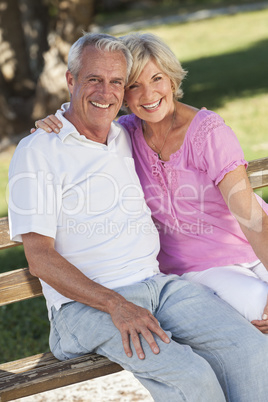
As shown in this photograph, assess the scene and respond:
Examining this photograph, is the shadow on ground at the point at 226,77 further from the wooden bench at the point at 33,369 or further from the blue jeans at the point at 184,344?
the blue jeans at the point at 184,344

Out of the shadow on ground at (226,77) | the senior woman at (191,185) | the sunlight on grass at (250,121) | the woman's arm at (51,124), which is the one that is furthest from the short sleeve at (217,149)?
the shadow on ground at (226,77)

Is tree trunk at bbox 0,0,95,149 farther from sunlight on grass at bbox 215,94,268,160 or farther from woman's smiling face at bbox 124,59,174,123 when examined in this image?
woman's smiling face at bbox 124,59,174,123

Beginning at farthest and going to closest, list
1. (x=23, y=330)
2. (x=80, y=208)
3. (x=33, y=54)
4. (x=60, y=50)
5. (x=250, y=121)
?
(x=33, y=54), (x=250, y=121), (x=60, y=50), (x=23, y=330), (x=80, y=208)

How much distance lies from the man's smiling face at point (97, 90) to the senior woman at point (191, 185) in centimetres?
12

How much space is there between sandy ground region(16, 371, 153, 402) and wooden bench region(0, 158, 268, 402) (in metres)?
0.79

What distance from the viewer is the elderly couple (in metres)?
2.75

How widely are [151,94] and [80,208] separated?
2.31 feet

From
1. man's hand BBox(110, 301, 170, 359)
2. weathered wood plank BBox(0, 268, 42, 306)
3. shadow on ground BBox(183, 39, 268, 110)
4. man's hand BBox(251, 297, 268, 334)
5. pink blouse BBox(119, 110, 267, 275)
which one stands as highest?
shadow on ground BBox(183, 39, 268, 110)

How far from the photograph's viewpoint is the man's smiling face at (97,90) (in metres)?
3.13

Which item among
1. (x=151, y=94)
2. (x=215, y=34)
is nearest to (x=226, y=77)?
(x=215, y=34)

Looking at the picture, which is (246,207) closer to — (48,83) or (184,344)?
(184,344)

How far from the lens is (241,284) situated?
3072 mm

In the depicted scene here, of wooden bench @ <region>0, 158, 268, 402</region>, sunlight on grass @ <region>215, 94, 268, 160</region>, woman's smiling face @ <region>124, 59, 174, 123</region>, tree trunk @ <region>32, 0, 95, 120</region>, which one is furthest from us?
tree trunk @ <region>32, 0, 95, 120</region>

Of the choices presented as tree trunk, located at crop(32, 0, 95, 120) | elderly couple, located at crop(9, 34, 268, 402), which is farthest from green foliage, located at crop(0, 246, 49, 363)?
tree trunk, located at crop(32, 0, 95, 120)
